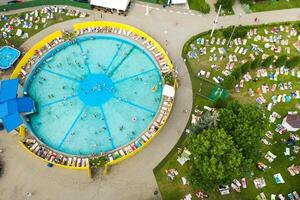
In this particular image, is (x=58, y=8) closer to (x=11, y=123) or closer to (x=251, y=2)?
→ (x=11, y=123)

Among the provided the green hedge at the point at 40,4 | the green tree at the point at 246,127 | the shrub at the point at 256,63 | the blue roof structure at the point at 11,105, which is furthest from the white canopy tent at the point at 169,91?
the green hedge at the point at 40,4

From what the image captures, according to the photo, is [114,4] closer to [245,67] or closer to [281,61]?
[245,67]

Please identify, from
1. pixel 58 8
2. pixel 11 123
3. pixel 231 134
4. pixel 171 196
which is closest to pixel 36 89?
pixel 11 123

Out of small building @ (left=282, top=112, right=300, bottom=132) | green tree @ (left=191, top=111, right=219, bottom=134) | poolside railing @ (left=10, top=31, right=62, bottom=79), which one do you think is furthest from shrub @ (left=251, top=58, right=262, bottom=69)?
poolside railing @ (left=10, top=31, right=62, bottom=79)

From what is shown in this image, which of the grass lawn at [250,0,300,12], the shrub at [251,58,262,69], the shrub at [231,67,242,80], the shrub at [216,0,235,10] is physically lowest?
the shrub at [231,67,242,80]

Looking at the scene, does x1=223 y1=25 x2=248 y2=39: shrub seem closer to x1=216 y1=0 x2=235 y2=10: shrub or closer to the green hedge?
x1=216 y1=0 x2=235 y2=10: shrub

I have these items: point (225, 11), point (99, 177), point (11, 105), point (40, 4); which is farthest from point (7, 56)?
point (225, 11)
